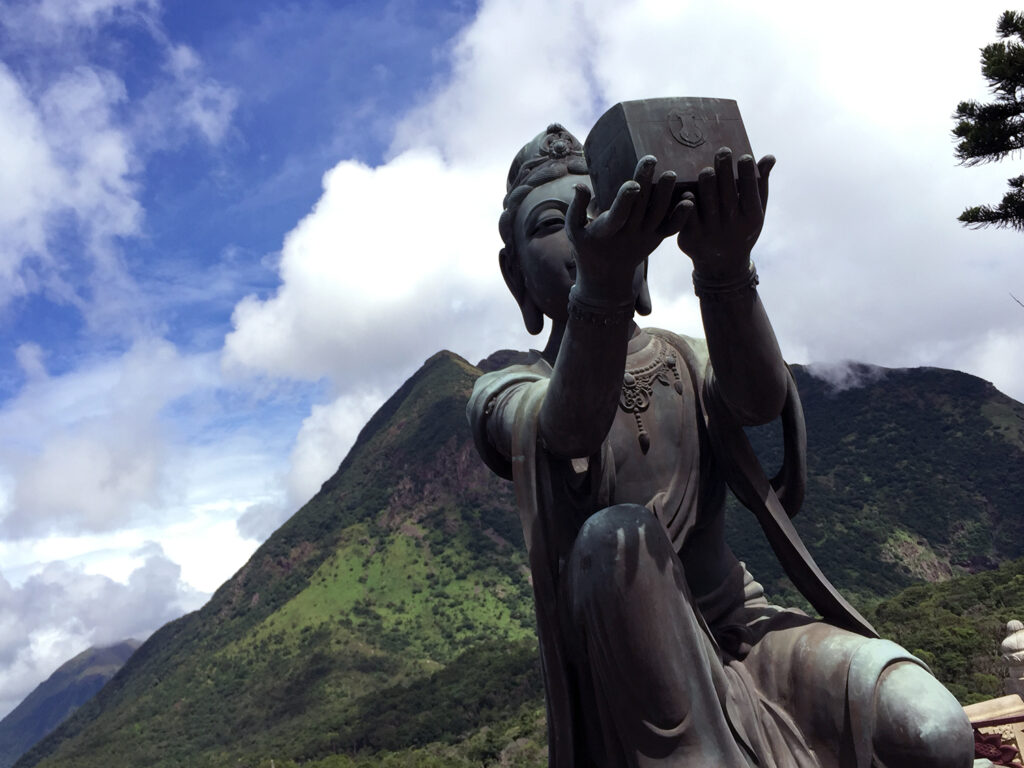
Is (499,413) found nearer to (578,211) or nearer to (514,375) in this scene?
(514,375)

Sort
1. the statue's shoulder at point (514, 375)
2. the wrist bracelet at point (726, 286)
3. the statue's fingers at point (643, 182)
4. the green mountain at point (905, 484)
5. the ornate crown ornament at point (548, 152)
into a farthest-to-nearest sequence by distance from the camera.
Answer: the green mountain at point (905, 484), the ornate crown ornament at point (548, 152), the statue's shoulder at point (514, 375), the wrist bracelet at point (726, 286), the statue's fingers at point (643, 182)

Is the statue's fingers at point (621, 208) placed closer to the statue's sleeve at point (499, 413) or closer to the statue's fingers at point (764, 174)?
the statue's fingers at point (764, 174)

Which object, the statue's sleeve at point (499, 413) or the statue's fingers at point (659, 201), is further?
the statue's sleeve at point (499, 413)

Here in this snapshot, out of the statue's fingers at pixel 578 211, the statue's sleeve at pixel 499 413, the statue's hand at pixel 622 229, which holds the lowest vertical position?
the statue's sleeve at pixel 499 413

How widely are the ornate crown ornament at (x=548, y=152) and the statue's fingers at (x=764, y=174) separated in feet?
3.28

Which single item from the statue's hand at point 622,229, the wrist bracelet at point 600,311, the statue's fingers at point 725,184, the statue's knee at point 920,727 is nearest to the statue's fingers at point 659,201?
the statue's hand at point 622,229

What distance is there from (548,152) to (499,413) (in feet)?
3.48

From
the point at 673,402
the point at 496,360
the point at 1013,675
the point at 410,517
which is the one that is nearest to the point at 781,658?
the point at 673,402

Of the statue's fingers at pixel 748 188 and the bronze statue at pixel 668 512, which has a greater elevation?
the statue's fingers at pixel 748 188

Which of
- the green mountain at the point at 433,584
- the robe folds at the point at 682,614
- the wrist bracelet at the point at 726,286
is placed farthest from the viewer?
the green mountain at the point at 433,584

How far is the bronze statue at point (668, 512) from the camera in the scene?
258cm

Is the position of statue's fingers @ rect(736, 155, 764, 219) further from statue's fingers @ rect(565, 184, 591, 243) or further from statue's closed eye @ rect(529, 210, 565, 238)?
statue's closed eye @ rect(529, 210, 565, 238)

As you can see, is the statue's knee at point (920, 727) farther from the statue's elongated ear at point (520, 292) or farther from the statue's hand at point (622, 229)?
the statue's elongated ear at point (520, 292)

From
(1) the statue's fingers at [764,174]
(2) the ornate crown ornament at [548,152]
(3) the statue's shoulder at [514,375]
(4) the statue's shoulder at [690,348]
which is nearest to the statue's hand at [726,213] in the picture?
(1) the statue's fingers at [764,174]
